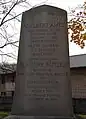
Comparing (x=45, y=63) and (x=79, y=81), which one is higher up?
(x=79, y=81)

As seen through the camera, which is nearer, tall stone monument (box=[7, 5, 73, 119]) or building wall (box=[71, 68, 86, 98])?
tall stone monument (box=[7, 5, 73, 119])

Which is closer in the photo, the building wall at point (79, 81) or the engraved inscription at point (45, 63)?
the engraved inscription at point (45, 63)

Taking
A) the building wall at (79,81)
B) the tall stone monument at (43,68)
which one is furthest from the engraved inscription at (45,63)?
the building wall at (79,81)

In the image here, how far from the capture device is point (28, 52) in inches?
328

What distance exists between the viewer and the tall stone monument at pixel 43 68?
802 cm

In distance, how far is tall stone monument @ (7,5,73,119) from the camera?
8023mm

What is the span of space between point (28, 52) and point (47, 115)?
1684 mm

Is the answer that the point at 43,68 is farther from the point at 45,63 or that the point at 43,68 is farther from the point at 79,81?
the point at 79,81

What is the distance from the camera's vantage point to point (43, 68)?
26.9 ft

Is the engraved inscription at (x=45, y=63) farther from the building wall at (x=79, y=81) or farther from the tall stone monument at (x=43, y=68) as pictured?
the building wall at (x=79, y=81)

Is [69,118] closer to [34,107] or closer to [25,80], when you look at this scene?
[34,107]

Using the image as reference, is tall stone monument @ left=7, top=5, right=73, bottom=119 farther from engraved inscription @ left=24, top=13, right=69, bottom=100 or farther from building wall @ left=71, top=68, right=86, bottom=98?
building wall @ left=71, top=68, right=86, bottom=98

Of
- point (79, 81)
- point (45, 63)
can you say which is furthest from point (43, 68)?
point (79, 81)

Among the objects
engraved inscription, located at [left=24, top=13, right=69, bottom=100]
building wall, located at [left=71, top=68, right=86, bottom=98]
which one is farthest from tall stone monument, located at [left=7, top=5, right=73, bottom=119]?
building wall, located at [left=71, top=68, right=86, bottom=98]
